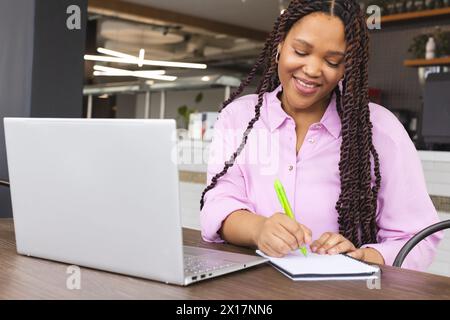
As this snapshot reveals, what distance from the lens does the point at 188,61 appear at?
33.8 feet

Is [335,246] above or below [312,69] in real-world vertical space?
below

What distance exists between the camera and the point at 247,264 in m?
1.03

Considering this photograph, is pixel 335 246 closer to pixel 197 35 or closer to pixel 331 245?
pixel 331 245

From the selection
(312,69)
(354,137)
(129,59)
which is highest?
(129,59)

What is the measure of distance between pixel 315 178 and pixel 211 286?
0.57 metres

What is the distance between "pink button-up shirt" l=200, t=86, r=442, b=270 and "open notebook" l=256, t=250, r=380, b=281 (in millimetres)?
246

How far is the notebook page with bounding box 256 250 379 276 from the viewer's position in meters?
0.99
